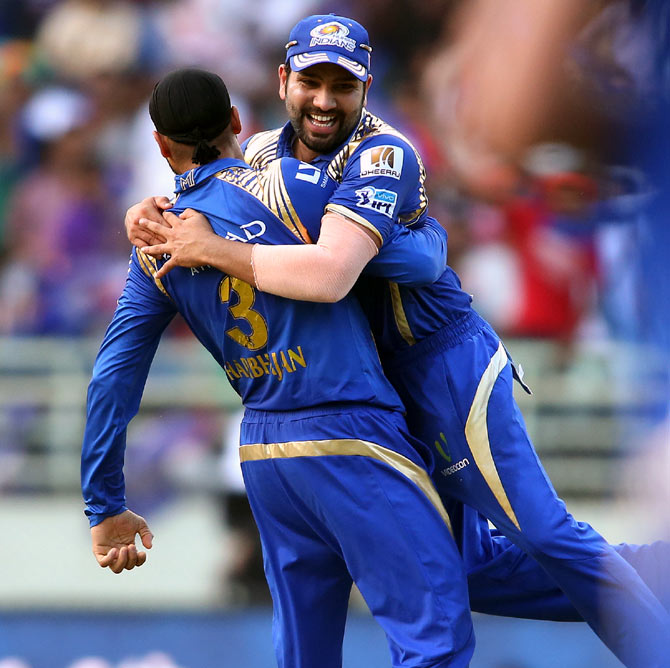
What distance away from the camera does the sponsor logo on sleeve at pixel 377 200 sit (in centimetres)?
297

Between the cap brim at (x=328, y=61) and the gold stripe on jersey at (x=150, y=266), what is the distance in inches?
24.0

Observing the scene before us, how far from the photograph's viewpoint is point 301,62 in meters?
3.12

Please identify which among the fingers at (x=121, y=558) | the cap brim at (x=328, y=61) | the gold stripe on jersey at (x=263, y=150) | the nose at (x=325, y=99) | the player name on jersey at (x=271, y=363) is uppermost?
the cap brim at (x=328, y=61)

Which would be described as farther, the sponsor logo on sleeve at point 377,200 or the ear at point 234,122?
the ear at point 234,122

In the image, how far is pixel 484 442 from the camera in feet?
10.6

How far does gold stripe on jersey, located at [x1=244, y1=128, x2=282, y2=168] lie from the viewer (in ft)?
11.0

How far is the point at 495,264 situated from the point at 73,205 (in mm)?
2523

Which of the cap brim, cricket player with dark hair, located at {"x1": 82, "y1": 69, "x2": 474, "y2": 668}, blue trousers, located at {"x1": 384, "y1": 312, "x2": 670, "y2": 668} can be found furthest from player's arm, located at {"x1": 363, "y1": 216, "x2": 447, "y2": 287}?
the cap brim

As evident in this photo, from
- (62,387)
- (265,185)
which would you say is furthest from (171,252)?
(62,387)

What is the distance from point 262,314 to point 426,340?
48 centimetres

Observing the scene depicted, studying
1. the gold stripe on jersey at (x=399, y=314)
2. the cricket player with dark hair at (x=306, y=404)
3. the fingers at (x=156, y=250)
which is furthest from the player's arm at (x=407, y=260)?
the fingers at (x=156, y=250)

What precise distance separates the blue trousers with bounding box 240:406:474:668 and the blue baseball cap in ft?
2.83

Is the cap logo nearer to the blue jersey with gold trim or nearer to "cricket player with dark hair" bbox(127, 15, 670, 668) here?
"cricket player with dark hair" bbox(127, 15, 670, 668)

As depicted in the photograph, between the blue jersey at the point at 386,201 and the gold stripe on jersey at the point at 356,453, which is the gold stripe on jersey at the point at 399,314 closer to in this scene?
the blue jersey at the point at 386,201
